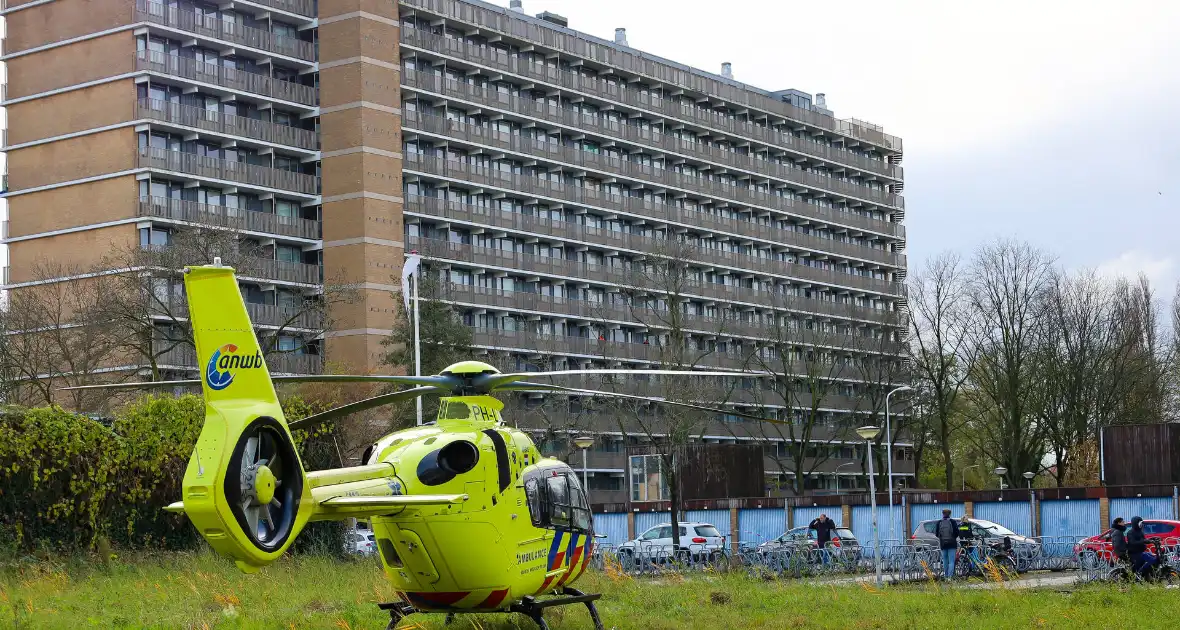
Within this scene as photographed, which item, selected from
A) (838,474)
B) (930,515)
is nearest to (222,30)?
(930,515)

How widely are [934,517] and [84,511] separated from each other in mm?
24820

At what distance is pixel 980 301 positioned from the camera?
69625mm

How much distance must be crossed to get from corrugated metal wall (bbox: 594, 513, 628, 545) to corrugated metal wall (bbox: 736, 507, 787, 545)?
628 cm

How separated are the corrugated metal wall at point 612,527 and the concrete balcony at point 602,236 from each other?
2353cm

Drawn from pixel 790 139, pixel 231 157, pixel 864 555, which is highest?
pixel 790 139

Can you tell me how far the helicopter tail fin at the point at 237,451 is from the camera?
1432cm

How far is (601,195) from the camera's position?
89438mm

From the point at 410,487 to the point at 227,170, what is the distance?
181 feet

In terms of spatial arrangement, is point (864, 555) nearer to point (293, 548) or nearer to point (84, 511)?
point (293, 548)

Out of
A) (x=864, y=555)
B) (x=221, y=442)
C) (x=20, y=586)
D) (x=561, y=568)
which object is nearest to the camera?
(x=221, y=442)

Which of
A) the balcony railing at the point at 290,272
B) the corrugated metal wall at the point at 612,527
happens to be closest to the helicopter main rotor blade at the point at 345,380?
the corrugated metal wall at the point at 612,527

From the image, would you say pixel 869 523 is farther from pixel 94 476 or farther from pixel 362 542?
pixel 94 476

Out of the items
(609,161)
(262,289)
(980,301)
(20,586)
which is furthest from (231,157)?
(20,586)

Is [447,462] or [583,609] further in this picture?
[583,609]
